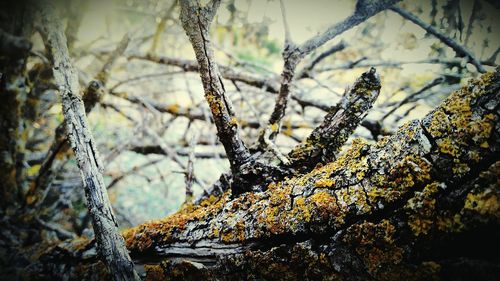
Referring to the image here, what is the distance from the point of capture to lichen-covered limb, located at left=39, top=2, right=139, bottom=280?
3.53 ft

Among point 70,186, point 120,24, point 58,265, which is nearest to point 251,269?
point 58,265

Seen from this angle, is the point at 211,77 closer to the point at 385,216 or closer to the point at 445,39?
the point at 385,216

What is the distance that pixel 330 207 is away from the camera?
99 cm

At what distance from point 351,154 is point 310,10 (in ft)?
8.68

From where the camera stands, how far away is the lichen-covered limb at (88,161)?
1075 millimetres

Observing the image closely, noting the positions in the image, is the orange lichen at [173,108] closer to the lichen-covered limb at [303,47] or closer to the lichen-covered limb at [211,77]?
the lichen-covered limb at [303,47]

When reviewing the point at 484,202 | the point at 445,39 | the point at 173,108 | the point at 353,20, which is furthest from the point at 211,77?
the point at 173,108

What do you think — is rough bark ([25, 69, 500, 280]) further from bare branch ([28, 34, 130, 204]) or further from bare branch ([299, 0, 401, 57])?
bare branch ([28, 34, 130, 204])

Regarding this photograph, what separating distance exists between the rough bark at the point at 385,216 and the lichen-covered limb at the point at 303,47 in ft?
1.29

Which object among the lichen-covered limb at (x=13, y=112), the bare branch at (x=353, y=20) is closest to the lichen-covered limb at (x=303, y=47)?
the bare branch at (x=353, y=20)

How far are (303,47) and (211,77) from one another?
1.86 feet

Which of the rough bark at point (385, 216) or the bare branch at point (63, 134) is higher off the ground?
the bare branch at point (63, 134)

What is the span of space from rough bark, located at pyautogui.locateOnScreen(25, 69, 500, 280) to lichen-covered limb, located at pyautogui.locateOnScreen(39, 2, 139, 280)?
23 cm

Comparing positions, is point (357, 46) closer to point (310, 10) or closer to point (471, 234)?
point (310, 10)
